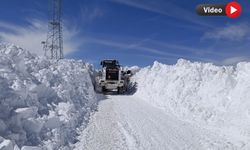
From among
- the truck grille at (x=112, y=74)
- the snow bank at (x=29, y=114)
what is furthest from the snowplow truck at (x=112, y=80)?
the snow bank at (x=29, y=114)

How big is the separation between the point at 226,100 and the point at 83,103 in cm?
702

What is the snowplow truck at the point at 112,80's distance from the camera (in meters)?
29.1

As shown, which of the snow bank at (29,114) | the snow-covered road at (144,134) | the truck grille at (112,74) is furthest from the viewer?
the truck grille at (112,74)

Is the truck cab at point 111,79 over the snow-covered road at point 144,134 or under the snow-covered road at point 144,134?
over

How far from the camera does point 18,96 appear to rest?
980cm

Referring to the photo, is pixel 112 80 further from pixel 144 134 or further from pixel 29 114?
pixel 29 114

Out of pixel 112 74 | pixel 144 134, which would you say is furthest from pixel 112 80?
pixel 144 134

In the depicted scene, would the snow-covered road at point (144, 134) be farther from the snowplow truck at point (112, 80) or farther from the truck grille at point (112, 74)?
the truck grille at point (112, 74)

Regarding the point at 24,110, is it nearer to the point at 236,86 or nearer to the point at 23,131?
the point at 23,131

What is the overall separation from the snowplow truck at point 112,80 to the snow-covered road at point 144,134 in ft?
46.6

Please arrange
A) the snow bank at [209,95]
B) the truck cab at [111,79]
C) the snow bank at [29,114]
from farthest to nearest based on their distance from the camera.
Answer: the truck cab at [111,79] < the snow bank at [209,95] < the snow bank at [29,114]

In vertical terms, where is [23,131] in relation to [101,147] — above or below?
above

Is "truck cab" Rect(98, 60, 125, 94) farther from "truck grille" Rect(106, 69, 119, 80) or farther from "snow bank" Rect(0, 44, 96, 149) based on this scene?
"snow bank" Rect(0, 44, 96, 149)

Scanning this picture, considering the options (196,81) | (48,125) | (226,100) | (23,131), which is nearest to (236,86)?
(226,100)
